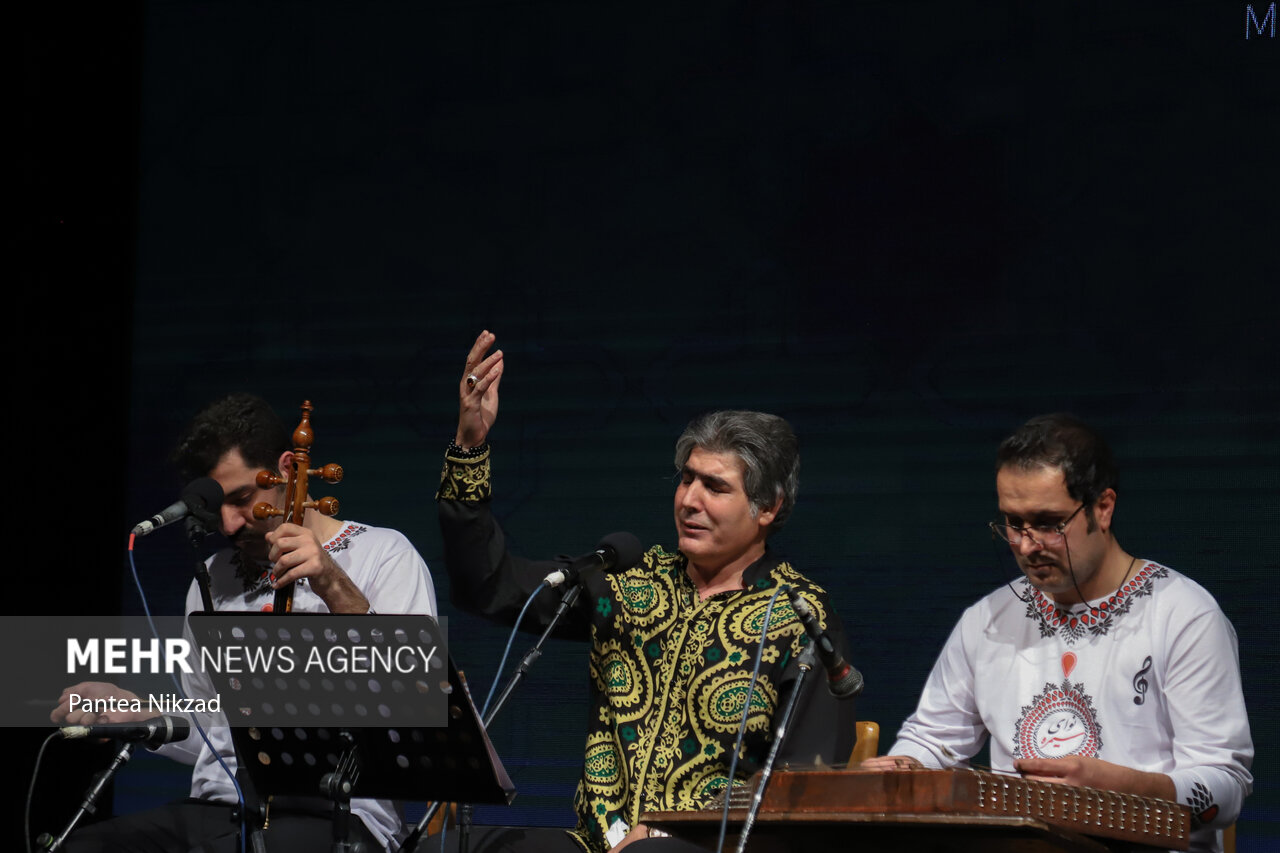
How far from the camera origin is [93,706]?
124 inches

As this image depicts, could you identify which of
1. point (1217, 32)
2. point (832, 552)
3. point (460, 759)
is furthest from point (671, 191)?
point (460, 759)

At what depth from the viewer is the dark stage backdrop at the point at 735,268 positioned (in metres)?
3.97

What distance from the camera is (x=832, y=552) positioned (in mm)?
4180

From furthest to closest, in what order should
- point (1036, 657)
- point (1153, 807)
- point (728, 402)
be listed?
1. point (728, 402)
2. point (1036, 657)
3. point (1153, 807)

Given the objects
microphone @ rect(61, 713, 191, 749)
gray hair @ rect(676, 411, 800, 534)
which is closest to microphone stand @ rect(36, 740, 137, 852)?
microphone @ rect(61, 713, 191, 749)

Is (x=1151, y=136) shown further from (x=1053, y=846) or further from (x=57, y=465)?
(x=57, y=465)

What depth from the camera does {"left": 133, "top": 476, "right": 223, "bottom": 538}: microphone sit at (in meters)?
2.70

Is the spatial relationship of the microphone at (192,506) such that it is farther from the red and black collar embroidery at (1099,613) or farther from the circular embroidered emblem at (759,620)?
the red and black collar embroidery at (1099,613)

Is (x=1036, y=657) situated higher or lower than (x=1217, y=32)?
lower

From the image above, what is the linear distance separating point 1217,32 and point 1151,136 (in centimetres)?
33

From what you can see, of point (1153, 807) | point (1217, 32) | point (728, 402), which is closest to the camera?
point (1153, 807)

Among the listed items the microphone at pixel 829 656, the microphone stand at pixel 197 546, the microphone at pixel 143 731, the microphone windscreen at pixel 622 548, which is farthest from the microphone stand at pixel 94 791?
the microphone at pixel 829 656

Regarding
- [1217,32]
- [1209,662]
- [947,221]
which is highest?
[1217,32]

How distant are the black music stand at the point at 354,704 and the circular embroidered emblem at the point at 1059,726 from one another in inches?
47.0
